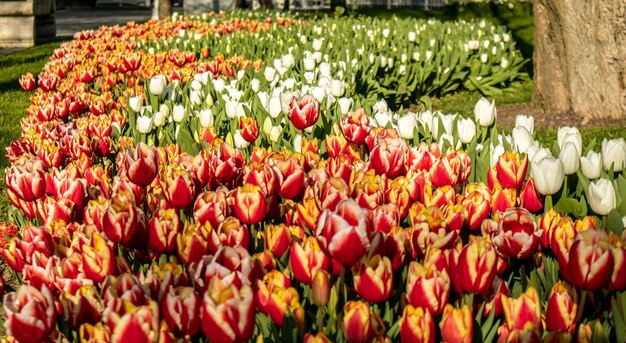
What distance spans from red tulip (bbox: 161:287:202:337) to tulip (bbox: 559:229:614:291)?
0.88 meters

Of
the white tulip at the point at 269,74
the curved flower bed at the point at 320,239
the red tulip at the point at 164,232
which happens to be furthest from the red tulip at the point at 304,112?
the white tulip at the point at 269,74

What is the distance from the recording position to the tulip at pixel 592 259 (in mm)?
1765

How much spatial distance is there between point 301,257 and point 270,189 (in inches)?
21.2

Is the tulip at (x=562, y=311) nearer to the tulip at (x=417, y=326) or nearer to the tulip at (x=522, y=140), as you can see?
the tulip at (x=417, y=326)

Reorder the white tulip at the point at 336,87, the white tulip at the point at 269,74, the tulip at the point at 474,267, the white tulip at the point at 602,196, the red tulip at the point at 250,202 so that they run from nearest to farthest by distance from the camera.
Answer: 1. the tulip at the point at 474,267
2. the red tulip at the point at 250,202
3. the white tulip at the point at 602,196
4. the white tulip at the point at 336,87
5. the white tulip at the point at 269,74

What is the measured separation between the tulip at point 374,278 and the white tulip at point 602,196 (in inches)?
34.3

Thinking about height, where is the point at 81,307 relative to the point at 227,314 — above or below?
below

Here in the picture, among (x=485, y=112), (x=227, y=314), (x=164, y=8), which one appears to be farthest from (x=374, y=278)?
(x=164, y=8)

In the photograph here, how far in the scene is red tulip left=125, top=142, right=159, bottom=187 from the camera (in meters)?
2.56

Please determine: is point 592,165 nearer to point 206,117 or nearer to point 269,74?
point 206,117

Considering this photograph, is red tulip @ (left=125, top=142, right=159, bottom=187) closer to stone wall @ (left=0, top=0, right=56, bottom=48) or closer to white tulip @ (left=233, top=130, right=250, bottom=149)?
white tulip @ (left=233, top=130, right=250, bottom=149)

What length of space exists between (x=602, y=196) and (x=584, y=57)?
6062 millimetres

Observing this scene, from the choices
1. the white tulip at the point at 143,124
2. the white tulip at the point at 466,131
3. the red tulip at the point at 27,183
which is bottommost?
the white tulip at the point at 143,124

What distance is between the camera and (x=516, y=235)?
2062 mm
